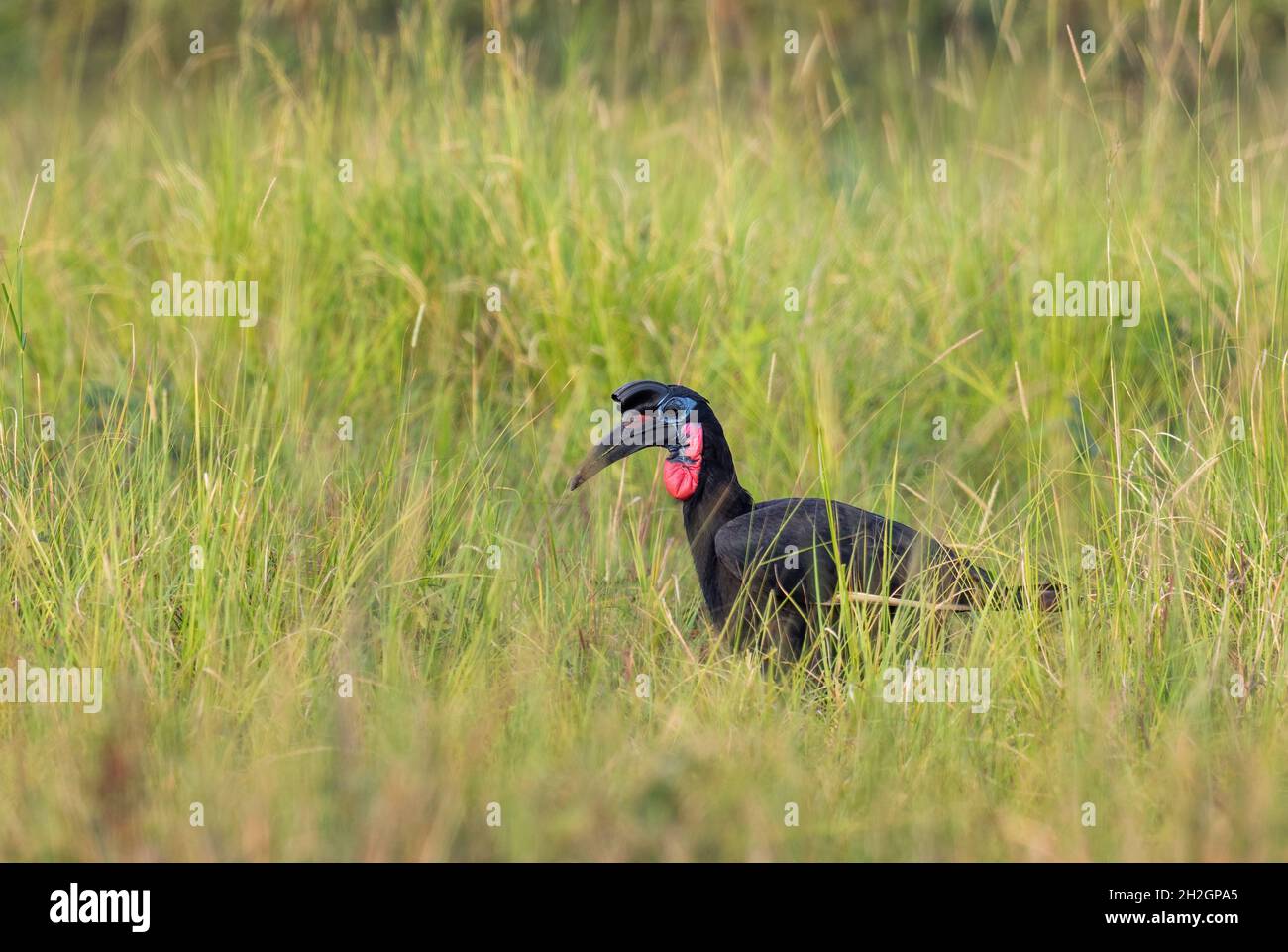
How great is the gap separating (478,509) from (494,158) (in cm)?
165

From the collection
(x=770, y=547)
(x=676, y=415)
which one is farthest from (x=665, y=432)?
(x=770, y=547)

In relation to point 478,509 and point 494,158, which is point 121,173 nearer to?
point 494,158

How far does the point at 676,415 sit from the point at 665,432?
0.18ft

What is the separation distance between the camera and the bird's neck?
4523 mm

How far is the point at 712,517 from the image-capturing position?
4.56 metres

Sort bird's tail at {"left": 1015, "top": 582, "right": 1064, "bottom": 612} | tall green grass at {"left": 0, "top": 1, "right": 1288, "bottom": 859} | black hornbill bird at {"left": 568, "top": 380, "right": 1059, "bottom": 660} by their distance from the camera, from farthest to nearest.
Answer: black hornbill bird at {"left": 568, "top": 380, "right": 1059, "bottom": 660} → bird's tail at {"left": 1015, "top": 582, "right": 1064, "bottom": 612} → tall green grass at {"left": 0, "top": 1, "right": 1288, "bottom": 859}

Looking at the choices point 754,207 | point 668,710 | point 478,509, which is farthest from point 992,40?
point 668,710

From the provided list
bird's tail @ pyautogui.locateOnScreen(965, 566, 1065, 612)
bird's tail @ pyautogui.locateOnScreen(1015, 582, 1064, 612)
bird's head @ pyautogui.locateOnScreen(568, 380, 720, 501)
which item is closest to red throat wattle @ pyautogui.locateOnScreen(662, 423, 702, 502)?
bird's head @ pyautogui.locateOnScreen(568, 380, 720, 501)

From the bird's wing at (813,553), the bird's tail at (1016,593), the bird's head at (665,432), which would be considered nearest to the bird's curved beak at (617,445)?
the bird's head at (665,432)

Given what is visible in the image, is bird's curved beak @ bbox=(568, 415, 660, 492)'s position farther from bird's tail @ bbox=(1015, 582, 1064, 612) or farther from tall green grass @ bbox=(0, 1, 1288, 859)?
bird's tail @ bbox=(1015, 582, 1064, 612)

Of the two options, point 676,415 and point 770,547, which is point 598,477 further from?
point 770,547

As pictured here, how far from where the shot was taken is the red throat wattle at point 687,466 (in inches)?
179

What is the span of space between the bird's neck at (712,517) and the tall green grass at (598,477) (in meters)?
0.11

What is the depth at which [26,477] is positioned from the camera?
454 centimetres
